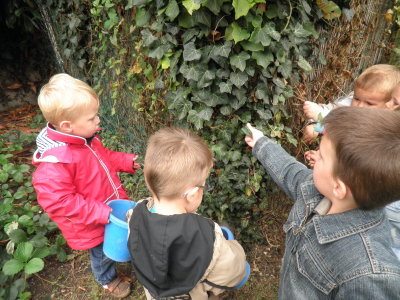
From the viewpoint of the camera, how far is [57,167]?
73.6 inches

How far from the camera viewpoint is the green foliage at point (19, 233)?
232 cm

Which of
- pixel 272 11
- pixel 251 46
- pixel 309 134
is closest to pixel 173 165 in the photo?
pixel 251 46

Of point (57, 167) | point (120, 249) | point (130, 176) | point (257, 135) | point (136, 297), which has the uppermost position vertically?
point (257, 135)

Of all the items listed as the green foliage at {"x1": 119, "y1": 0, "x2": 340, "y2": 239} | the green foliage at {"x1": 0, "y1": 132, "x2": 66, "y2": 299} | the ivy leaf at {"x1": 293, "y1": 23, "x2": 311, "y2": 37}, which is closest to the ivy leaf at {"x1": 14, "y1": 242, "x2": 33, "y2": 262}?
the green foliage at {"x1": 0, "y1": 132, "x2": 66, "y2": 299}

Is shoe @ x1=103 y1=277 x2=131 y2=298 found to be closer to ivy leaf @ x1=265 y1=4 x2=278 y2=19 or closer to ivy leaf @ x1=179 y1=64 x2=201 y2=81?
ivy leaf @ x1=179 y1=64 x2=201 y2=81

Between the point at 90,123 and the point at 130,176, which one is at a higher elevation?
the point at 90,123

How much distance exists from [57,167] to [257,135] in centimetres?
141

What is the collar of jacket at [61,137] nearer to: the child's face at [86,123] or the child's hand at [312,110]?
the child's face at [86,123]

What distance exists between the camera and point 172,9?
5.75 feet

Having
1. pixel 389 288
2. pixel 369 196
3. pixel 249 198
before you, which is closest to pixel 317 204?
pixel 369 196

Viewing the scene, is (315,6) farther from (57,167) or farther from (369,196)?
(57,167)

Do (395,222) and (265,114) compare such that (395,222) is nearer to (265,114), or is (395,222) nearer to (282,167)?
(282,167)

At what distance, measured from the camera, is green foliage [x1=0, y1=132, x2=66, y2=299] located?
232cm

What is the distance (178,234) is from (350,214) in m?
0.82
